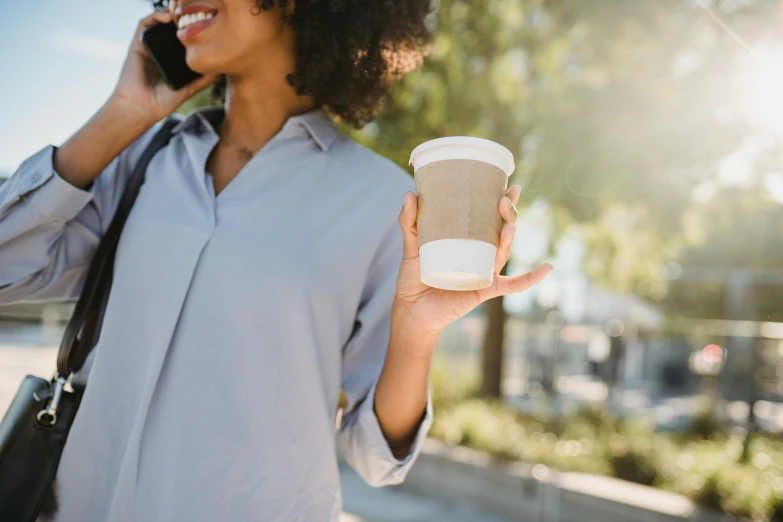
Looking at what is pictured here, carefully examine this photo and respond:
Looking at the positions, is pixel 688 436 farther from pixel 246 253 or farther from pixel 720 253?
pixel 720 253

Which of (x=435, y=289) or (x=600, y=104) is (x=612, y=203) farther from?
(x=435, y=289)

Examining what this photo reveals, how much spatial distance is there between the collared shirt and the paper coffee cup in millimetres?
462

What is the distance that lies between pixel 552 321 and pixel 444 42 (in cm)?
509

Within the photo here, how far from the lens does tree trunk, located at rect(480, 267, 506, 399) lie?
846 centimetres

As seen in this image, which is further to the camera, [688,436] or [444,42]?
[688,436]

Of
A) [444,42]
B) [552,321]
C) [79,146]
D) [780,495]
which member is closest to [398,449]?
[79,146]

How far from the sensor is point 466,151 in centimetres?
111

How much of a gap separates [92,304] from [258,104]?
27.9 inches

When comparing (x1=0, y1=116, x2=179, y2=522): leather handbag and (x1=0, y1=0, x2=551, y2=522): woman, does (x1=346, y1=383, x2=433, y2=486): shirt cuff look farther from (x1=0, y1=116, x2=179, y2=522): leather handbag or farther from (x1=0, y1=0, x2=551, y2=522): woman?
(x1=0, y1=116, x2=179, y2=522): leather handbag


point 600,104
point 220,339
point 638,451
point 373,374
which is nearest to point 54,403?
point 220,339

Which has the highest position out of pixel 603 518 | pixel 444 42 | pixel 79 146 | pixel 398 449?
pixel 444 42

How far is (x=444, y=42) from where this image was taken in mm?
6332

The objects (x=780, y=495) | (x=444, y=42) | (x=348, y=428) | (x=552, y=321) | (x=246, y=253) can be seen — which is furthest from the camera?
(x=552, y=321)

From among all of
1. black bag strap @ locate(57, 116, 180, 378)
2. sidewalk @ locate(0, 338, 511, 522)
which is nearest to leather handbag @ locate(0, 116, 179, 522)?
black bag strap @ locate(57, 116, 180, 378)
